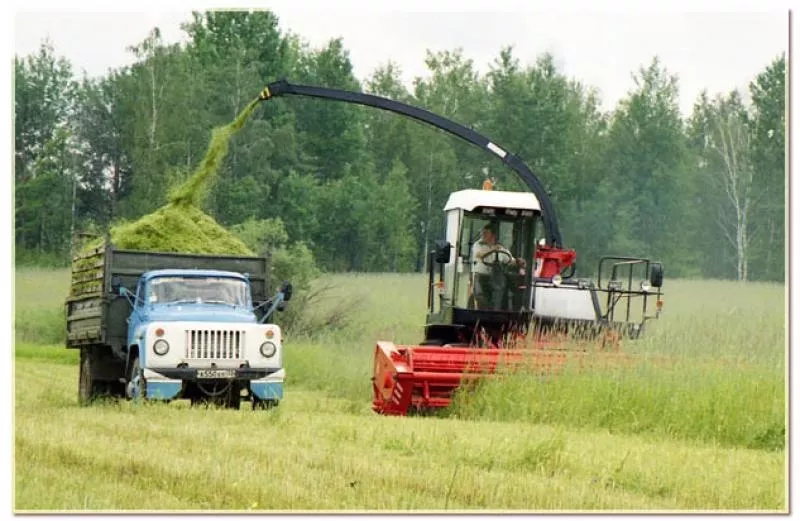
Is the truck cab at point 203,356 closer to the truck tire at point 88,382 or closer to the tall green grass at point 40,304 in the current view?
the truck tire at point 88,382

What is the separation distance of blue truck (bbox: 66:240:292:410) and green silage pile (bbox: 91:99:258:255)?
652mm

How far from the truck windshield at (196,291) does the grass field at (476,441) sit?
134 centimetres

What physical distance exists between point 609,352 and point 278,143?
14.7 metres

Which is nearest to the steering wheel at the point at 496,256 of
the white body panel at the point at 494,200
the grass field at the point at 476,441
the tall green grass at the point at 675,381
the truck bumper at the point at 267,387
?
the white body panel at the point at 494,200

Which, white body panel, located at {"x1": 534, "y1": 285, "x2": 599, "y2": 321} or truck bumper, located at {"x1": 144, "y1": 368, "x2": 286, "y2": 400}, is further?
white body panel, located at {"x1": 534, "y1": 285, "x2": 599, "y2": 321}

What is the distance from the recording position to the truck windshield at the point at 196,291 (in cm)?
1828

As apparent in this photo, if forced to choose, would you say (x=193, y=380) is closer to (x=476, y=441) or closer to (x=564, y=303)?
(x=476, y=441)

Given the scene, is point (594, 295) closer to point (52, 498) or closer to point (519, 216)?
point (519, 216)

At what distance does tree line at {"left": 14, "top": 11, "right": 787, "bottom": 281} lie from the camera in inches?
757

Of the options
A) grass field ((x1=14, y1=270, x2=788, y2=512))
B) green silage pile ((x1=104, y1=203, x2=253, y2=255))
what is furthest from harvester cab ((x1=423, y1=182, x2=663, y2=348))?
green silage pile ((x1=104, y1=203, x2=253, y2=255))

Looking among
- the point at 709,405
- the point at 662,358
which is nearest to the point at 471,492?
the point at 709,405

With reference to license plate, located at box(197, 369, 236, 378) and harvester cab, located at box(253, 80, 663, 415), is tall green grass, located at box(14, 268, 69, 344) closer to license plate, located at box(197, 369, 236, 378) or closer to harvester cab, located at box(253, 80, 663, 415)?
license plate, located at box(197, 369, 236, 378)

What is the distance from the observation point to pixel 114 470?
12320 mm

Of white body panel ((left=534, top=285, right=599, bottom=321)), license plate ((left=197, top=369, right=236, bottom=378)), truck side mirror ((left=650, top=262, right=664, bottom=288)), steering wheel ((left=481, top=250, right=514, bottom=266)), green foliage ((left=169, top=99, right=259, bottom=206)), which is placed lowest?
license plate ((left=197, top=369, right=236, bottom=378))
